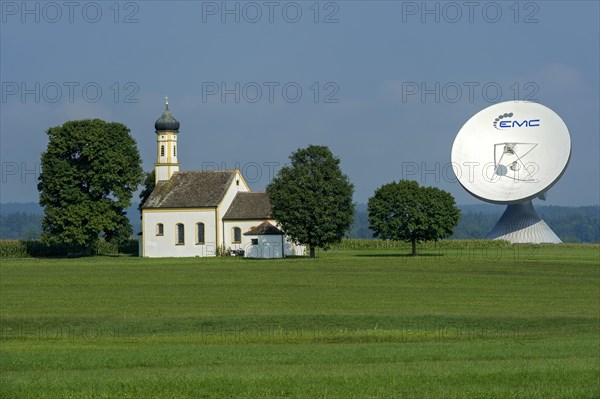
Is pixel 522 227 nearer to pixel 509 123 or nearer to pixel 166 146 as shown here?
pixel 509 123

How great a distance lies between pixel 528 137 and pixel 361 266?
119 feet

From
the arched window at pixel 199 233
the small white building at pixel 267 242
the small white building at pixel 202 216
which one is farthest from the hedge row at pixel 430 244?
the arched window at pixel 199 233

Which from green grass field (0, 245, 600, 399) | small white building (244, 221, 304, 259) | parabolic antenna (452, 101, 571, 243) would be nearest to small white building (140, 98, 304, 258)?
small white building (244, 221, 304, 259)

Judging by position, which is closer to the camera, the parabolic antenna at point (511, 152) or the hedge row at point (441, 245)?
the parabolic antenna at point (511, 152)

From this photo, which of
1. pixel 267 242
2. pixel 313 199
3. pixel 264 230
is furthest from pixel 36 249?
pixel 313 199

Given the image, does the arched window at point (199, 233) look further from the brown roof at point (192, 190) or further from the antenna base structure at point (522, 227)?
the antenna base structure at point (522, 227)

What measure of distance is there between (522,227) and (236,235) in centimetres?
3468

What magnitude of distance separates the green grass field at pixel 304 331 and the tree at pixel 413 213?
60.4ft

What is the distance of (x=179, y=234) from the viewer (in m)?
109

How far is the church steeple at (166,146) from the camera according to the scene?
4464 inches

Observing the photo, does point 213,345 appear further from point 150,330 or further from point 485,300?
point 485,300

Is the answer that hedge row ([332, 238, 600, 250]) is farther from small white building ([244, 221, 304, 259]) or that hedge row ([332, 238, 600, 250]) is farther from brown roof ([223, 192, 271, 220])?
small white building ([244, 221, 304, 259])

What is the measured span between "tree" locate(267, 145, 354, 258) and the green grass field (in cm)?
1750

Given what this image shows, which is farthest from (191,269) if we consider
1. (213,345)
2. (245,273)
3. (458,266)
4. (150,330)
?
(213,345)
